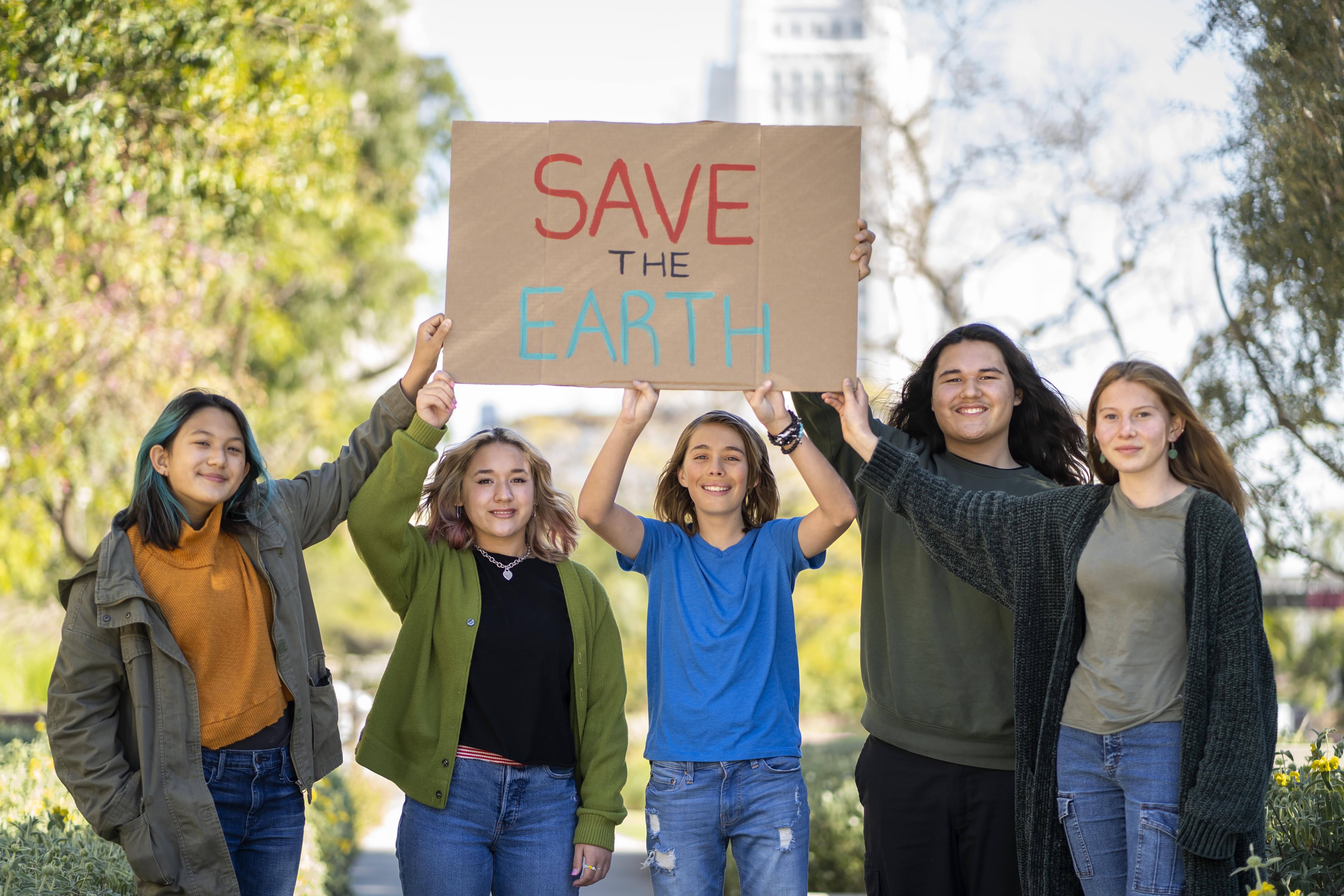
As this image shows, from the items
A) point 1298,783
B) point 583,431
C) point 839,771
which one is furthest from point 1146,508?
point 583,431

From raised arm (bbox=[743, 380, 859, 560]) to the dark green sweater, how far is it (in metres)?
0.14

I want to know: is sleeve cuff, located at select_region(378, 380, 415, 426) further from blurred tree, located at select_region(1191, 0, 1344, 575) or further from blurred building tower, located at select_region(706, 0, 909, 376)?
blurred building tower, located at select_region(706, 0, 909, 376)

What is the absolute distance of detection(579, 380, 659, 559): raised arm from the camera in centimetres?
292

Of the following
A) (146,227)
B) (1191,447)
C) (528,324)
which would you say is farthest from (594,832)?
(146,227)

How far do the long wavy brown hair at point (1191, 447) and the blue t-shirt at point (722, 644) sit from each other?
90cm

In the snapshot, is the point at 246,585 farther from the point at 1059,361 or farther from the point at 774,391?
the point at 1059,361

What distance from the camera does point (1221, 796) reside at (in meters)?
2.30

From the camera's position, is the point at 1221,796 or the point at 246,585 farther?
the point at 246,585

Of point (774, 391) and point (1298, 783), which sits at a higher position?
point (774, 391)

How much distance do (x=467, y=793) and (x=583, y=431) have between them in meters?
29.5

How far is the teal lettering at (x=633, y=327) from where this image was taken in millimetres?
2975

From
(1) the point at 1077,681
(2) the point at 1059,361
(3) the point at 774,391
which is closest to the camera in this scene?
(1) the point at 1077,681

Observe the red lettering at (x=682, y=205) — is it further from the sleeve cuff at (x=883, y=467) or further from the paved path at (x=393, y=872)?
the paved path at (x=393, y=872)

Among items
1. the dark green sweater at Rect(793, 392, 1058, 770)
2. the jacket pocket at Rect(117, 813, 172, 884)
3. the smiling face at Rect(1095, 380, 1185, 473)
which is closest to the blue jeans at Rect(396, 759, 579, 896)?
the jacket pocket at Rect(117, 813, 172, 884)
